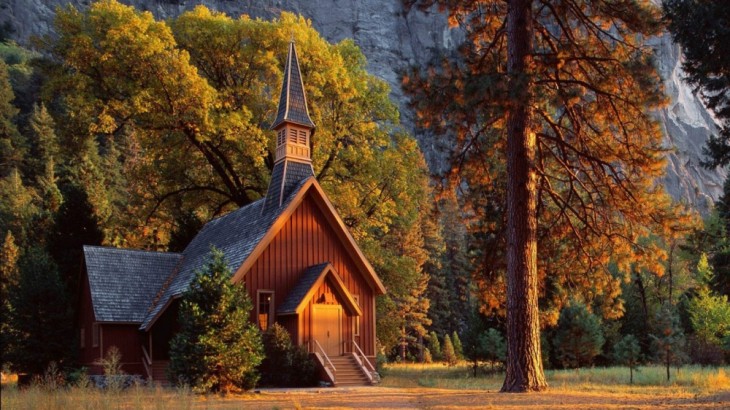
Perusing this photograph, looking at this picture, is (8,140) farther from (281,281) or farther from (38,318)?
(281,281)

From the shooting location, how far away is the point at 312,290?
21.8 m

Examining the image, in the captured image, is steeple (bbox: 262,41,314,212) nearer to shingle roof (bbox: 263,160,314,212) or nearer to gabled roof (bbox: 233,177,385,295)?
shingle roof (bbox: 263,160,314,212)

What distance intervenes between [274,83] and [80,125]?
8.77m

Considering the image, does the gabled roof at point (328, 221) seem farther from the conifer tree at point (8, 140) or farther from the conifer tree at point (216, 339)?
the conifer tree at point (8, 140)

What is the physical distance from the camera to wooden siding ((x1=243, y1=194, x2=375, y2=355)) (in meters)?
22.1

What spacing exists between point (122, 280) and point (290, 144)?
818 cm

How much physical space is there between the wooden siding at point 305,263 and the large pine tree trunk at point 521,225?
900cm

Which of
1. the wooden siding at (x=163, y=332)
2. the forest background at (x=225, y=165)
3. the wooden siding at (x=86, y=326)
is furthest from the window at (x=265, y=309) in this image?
the wooden siding at (x=86, y=326)

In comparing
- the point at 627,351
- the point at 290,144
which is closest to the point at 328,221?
the point at 290,144

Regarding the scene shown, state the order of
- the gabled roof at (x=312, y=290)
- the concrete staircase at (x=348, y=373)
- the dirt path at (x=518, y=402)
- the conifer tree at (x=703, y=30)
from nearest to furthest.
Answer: the dirt path at (x=518, y=402) → the conifer tree at (x=703, y=30) → the concrete staircase at (x=348, y=373) → the gabled roof at (x=312, y=290)

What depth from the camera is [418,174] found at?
32.0 meters

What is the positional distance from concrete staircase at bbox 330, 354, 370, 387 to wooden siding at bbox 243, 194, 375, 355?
2.90 ft

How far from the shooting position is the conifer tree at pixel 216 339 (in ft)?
55.6

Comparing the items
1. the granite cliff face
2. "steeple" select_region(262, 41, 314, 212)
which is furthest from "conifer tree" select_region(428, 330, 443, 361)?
the granite cliff face
